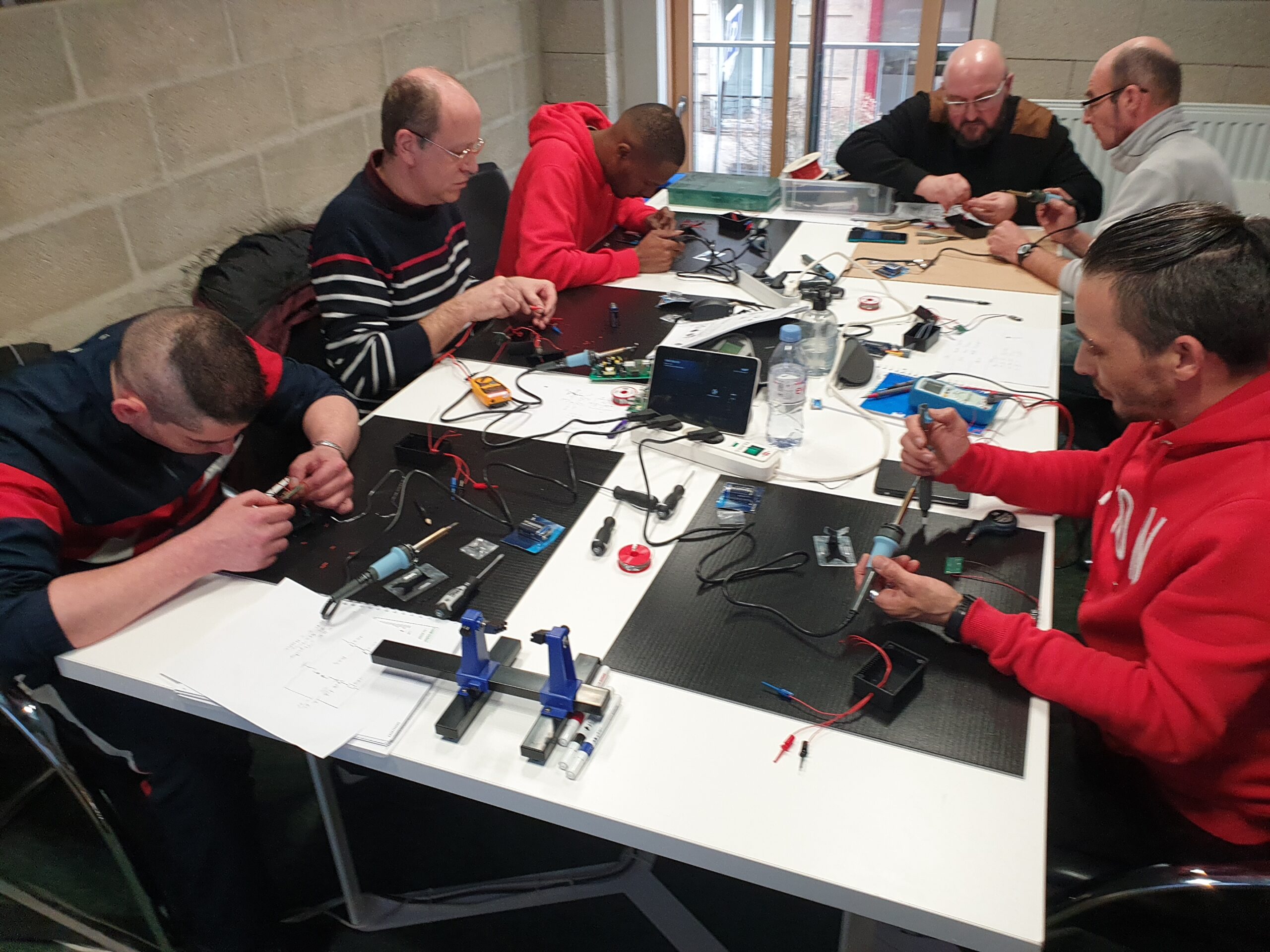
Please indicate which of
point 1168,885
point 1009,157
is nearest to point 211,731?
point 1168,885

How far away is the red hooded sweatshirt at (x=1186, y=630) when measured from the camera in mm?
910

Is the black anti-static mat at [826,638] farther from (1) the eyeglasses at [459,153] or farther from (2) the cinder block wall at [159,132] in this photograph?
(2) the cinder block wall at [159,132]

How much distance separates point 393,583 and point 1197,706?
3.37ft

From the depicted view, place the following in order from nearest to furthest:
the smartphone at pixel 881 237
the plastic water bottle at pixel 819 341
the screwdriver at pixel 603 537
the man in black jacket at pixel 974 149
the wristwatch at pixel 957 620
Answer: the wristwatch at pixel 957 620
the screwdriver at pixel 603 537
the plastic water bottle at pixel 819 341
the smartphone at pixel 881 237
the man in black jacket at pixel 974 149

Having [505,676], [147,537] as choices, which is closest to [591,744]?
[505,676]

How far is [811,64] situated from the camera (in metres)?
3.90

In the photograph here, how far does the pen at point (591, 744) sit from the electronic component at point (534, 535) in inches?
13.3

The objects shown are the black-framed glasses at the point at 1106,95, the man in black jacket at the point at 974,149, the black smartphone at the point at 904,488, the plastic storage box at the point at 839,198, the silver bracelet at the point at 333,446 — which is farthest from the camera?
the plastic storage box at the point at 839,198

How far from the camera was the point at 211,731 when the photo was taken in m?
1.33

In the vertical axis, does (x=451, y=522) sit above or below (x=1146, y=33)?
below

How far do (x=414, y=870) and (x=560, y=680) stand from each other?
957 millimetres

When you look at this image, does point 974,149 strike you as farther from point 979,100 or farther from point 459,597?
point 459,597

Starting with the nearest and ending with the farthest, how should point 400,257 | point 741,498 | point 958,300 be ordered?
point 741,498, point 400,257, point 958,300

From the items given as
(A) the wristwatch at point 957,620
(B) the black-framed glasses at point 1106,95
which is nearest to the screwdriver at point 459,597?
(A) the wristwatch at point 957,620
